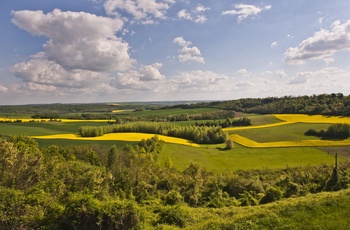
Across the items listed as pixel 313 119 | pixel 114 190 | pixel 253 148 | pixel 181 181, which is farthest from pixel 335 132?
pixel 114 190

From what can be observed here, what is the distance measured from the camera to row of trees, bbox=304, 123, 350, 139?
83062mm

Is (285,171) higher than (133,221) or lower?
lower

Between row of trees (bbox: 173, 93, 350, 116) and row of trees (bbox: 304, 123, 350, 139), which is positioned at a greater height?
row of trees (bbox: 173, 93, 350, 116)

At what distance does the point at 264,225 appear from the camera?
58.7ft

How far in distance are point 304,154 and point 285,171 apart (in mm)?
17427

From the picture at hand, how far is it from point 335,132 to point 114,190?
7442cm

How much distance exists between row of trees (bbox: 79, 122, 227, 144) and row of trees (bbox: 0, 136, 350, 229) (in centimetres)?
3112

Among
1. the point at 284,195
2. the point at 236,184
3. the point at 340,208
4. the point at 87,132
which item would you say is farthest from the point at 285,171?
the point at 87,132

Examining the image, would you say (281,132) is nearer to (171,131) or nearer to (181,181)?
(171,131)

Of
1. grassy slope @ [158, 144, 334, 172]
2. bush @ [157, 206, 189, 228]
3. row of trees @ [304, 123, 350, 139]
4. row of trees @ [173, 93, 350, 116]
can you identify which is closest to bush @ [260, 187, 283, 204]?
bush @ [157, 206, 189, 228]

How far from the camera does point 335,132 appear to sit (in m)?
84.5

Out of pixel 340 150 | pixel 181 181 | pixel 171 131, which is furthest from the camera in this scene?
pixel 171 131

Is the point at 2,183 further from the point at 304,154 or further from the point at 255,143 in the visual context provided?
the point at 255,143

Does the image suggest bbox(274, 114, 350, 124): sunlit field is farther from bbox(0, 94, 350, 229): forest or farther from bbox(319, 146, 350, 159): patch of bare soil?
bbox(319, 146, 350, 159): patch of bare soil
